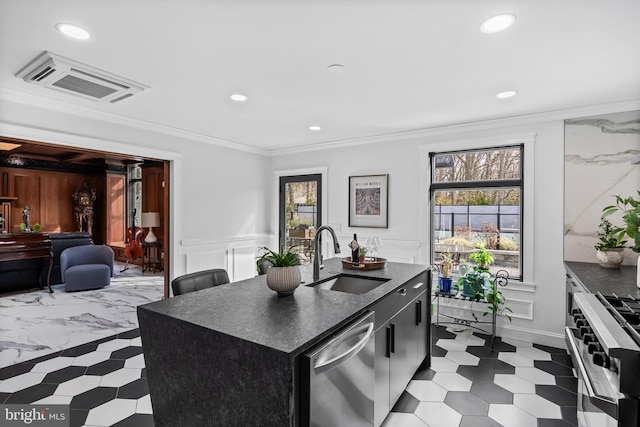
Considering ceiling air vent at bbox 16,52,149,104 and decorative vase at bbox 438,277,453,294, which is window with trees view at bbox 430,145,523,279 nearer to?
decorative vase at bbox 438,277,453,294

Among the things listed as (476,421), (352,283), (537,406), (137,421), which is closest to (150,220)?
(137,421)

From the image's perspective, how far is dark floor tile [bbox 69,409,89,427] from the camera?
2062 millimetres

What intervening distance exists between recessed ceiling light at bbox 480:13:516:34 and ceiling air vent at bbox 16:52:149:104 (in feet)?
8.00

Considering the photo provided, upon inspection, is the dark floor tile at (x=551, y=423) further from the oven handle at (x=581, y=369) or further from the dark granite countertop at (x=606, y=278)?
the dark granite countertop at (x=606, y=278)

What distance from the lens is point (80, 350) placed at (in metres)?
3.15

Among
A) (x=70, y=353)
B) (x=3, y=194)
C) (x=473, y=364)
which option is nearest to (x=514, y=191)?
(x=473, y=364)

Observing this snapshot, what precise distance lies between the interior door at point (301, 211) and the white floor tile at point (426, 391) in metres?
2.61

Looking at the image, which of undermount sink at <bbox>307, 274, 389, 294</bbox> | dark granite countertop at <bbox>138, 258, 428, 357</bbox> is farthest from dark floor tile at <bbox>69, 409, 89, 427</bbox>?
undermount sink at <bbox>307, 274, 389, 294</bbox>

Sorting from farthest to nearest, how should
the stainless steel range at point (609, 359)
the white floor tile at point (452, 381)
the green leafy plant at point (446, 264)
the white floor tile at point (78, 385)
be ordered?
1. the green leafy plant at point (446, 264)
2. the white floor tile at point (452, 381)
3. the white floor tile at point (78, 385)
4. the stainless steel range at point (609, 359)

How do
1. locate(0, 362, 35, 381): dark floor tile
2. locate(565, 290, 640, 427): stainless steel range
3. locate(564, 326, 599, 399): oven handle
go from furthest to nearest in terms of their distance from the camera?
locate(0, 362, 35, 381): dark floor tile, locate(564, 326, 599, 399): oven handle, locate(565, 290, 640, 427): stainless steel range

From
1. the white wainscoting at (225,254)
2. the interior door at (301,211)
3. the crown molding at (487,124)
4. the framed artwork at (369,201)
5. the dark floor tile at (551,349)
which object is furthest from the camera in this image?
the interior door at (301,211)

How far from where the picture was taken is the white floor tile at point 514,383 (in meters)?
2.47

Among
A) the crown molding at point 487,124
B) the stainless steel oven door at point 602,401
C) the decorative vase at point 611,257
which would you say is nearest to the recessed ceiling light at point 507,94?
the crown molding at point 487,124

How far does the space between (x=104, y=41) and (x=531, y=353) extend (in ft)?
13.8
